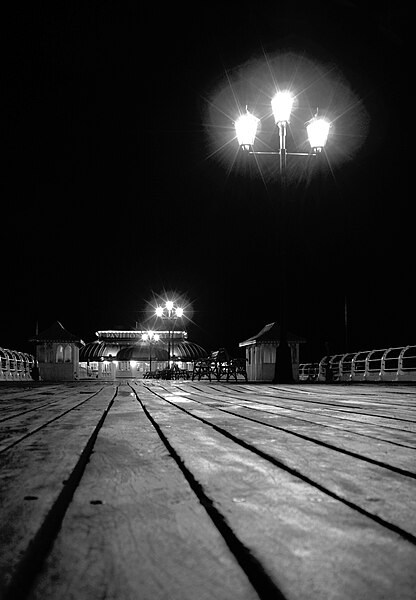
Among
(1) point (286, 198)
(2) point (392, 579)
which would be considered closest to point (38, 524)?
(2) point (392, 579)

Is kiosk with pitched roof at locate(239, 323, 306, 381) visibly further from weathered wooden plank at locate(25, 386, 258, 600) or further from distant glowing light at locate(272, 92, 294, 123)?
weathered wooden plank at locate(25, 386, 258, 600)

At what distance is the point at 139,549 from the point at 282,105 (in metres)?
12.1

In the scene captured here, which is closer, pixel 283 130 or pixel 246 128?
pixel 246 128

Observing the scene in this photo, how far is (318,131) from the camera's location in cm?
1165

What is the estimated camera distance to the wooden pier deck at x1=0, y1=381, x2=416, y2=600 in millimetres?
709

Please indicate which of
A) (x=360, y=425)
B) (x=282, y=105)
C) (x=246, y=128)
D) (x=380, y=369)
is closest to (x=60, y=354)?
(x=380, y=369)

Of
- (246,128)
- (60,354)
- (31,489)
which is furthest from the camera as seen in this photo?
(60,354)

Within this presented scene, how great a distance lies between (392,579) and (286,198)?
12332 mm

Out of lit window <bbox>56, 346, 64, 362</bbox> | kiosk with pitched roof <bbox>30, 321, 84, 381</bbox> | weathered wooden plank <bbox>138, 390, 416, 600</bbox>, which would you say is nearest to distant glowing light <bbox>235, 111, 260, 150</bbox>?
weathered wooden plank <bbox>138, 390, 416, 600</bbox>

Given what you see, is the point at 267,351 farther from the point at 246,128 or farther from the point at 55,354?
the point at 55,354

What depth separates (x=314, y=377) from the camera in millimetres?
27234

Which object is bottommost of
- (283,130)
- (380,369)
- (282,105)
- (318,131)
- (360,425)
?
(360,425)

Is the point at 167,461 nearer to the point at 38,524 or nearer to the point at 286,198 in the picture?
the point at 38,524

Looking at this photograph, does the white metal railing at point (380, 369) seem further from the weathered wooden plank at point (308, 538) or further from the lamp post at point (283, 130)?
the weathered wooden plank at point (308, 538)
